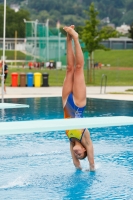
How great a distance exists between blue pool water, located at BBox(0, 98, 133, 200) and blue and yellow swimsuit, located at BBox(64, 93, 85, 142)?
64 centimetres

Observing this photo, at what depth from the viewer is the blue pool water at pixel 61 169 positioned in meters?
9.00

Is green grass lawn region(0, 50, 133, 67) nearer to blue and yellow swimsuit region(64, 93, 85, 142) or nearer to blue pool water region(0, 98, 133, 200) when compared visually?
blue pool water region(0, 98, 133, 200)

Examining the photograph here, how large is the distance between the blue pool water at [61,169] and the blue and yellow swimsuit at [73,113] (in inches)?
25.0

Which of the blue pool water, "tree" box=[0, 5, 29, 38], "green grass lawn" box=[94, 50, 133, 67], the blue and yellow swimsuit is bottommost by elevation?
"green grass lawn" box=[94, 50, 133, 67]

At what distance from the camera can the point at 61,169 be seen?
34.9 ft

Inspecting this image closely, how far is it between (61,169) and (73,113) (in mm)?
979

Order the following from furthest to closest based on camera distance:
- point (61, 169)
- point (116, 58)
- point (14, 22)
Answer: point (14, 22), point (116, 58), point (61, 169)

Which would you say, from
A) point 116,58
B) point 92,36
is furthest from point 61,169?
point 116,58

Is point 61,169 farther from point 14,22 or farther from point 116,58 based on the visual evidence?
point 14,22

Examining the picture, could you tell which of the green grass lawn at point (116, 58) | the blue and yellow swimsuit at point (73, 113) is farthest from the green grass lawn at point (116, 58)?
the blue and yellow swimsuit at point (73, 113)

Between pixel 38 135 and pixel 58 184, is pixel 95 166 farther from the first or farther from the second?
pixel 38 135

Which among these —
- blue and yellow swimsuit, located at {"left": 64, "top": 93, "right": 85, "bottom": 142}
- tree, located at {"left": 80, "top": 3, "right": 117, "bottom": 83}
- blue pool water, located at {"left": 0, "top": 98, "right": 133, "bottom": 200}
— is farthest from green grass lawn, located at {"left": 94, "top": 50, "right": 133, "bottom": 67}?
blue and yellow swimsuit, located at {"left": 64, "top": 93, "right": 85, "bottom": 142}

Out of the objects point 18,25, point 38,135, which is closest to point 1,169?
point 38,135

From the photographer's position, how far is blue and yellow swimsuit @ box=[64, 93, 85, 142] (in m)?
10.1
